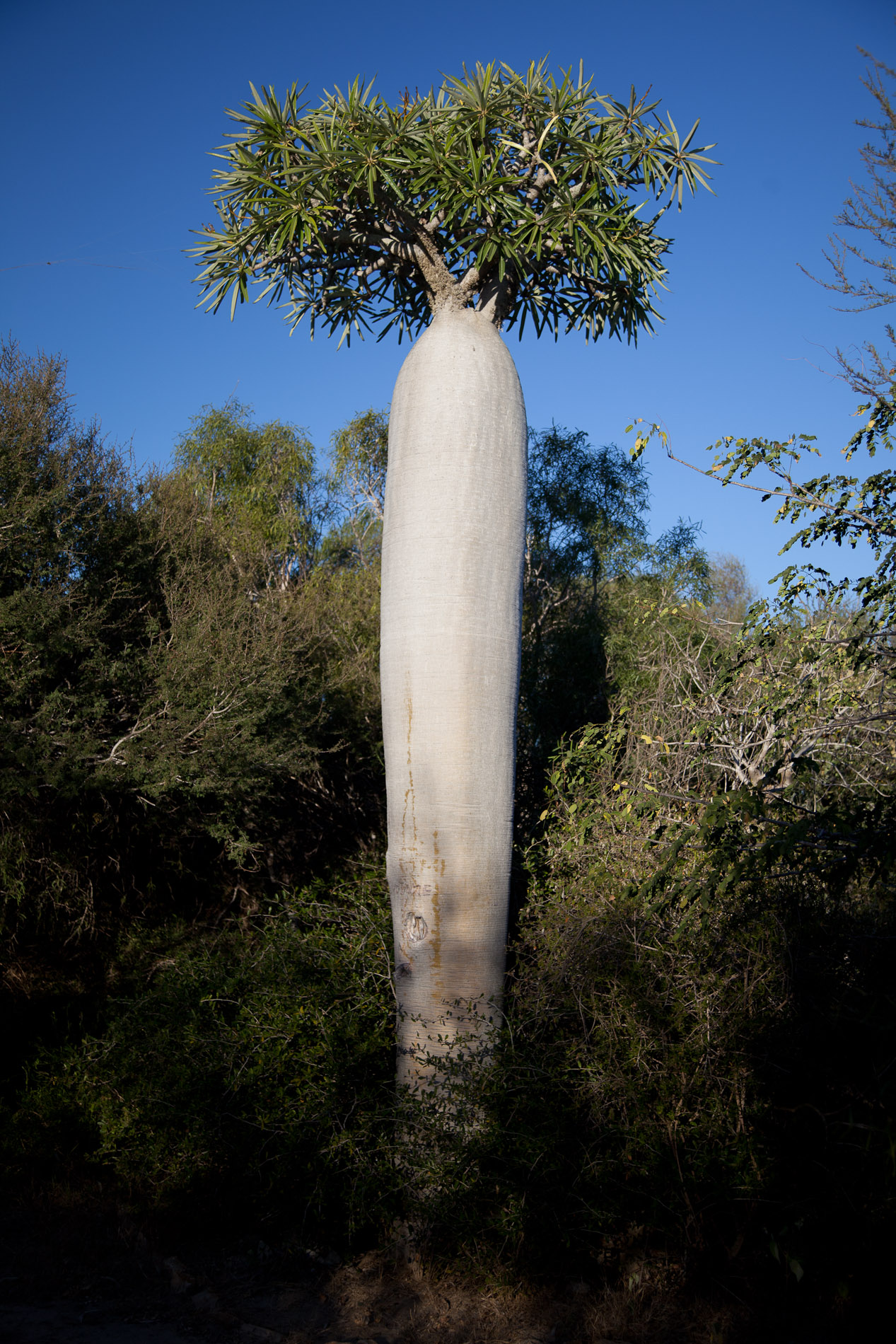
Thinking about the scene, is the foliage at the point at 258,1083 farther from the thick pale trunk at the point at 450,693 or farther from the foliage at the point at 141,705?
the foliage at the point at 141,705

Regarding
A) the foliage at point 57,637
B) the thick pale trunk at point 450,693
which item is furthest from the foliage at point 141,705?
the thick pale trunk at point 450,693

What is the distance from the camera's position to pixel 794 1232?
334cm

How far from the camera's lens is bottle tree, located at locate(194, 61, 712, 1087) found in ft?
13.8

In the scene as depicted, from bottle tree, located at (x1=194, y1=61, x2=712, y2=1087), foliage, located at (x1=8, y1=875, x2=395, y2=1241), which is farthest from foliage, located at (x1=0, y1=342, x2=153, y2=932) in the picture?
bottle tree, located at (x1=194, y1=61, x2=712, y2=1087)

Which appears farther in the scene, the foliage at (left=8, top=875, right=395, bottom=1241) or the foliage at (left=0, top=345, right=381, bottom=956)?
the foliage at (left=0, top=345, right=381, bottom=956)

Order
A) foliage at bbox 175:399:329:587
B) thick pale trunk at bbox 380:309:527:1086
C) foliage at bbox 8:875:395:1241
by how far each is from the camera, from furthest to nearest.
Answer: foliage at bbox 175:399:329:587 < thick pale trunk at bbox 380:309:527:1086 < foliage at bbox 8:875:395:1241

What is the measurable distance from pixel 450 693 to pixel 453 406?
4.98 ft

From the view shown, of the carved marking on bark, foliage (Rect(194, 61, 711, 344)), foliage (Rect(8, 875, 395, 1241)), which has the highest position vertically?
foliage (Rect(194, 61, 711, 344))

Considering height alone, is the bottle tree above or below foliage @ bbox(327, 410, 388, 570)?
below

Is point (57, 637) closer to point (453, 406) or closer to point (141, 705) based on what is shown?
point (141, 705)

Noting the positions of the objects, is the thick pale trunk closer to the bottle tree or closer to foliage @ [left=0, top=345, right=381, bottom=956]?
the bottle tree

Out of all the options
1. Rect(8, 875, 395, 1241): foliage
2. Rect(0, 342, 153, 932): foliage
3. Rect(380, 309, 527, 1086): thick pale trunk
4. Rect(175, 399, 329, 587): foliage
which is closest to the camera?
Rect(8, 875, 395, 1241): foliage

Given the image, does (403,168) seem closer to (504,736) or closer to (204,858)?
(504,736)

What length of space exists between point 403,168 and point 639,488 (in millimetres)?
5737
